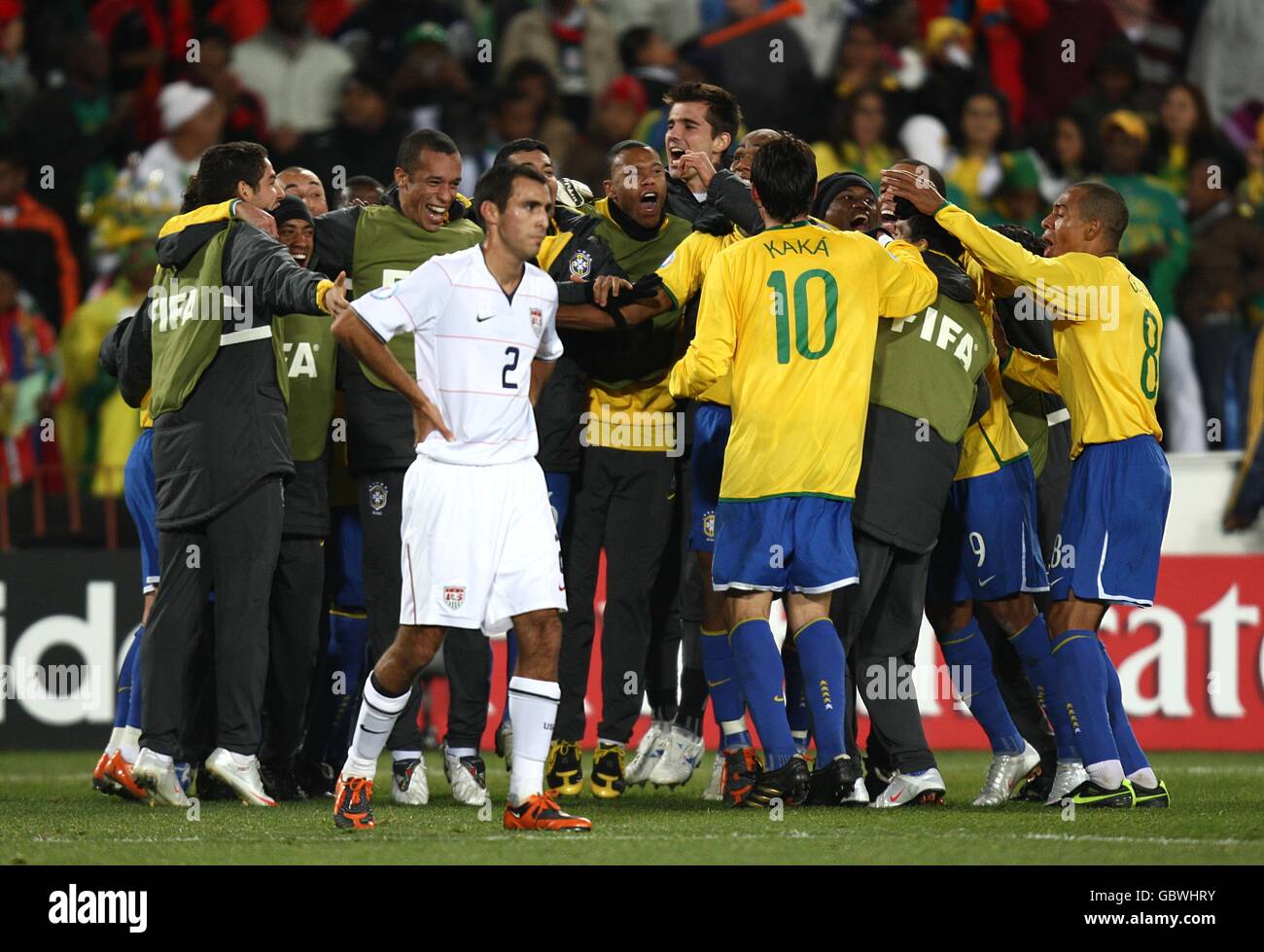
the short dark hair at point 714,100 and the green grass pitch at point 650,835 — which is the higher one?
the short dark hair at point 714,100

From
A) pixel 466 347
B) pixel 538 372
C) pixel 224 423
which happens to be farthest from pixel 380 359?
pixel 224 423

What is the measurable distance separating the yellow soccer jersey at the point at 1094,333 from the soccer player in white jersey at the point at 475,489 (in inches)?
68.0

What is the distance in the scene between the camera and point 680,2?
13484 millimetres

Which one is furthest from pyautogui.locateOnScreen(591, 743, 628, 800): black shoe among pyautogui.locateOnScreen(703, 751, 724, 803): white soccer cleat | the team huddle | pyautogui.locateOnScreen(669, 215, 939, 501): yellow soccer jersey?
pyautogui.locateOnScreen(669, 215, 939, 501): yellow soccer jersey

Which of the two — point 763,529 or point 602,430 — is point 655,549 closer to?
point 602,430

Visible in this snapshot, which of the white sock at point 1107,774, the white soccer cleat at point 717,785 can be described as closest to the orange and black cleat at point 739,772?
the white soccer cleat at point 717,785

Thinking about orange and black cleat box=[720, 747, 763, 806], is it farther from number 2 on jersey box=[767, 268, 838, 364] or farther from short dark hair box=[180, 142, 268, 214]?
short dark hair box=[180, 142, 268, 214]

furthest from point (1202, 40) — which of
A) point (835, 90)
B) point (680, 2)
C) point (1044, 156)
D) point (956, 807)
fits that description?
point (956, 807)

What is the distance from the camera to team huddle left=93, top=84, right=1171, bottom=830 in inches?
227

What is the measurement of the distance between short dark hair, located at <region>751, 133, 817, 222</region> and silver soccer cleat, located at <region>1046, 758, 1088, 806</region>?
224 cm

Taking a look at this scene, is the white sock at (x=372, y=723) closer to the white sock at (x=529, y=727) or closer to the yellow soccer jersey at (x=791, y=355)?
the white sock at (x=529, y=727)

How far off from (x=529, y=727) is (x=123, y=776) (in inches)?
76.9

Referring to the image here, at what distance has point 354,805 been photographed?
5.71 metres

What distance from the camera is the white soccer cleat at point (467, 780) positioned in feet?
22.2
